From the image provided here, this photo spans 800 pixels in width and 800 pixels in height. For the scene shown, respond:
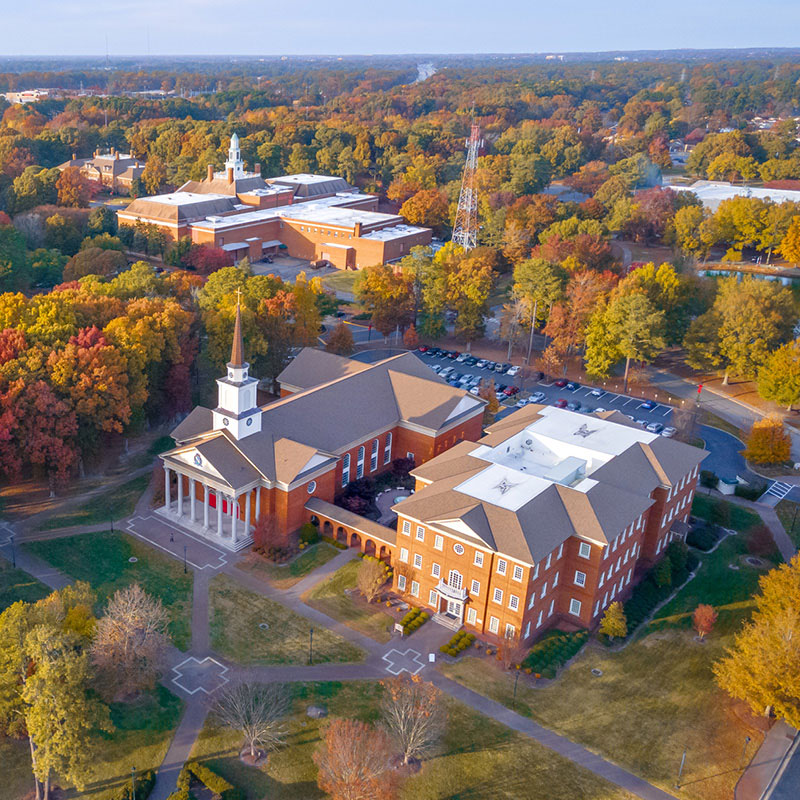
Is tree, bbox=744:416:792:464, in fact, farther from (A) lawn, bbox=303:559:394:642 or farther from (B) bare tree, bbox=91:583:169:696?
(B) bare tree, bbox=91:583:169:696

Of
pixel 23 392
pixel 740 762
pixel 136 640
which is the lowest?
pixel 740 762

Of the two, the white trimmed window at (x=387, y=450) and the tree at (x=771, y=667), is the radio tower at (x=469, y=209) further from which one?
the tree at (x=771, y=667)

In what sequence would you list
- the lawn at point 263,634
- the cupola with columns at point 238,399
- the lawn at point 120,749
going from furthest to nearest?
the cupola with columns at point 238,399
the lawn at point 263,634
the lawn at point 120,749

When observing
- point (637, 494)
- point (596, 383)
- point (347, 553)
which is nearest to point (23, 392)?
point (347, 553)

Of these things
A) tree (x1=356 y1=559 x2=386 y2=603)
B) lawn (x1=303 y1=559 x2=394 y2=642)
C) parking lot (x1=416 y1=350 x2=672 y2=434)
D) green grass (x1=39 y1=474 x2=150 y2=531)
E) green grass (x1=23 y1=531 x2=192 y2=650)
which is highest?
tree (x1=356 y1=559 x2=386 y2=603)

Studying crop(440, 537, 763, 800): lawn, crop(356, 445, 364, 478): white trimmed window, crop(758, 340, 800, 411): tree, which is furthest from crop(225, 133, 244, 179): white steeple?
crop(440, 537, 763, 800): lawn

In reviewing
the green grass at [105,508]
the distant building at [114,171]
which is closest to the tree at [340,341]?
the green grass at [105,508]

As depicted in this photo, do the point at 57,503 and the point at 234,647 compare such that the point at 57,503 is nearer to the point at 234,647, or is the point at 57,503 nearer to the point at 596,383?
the point at 234,647
